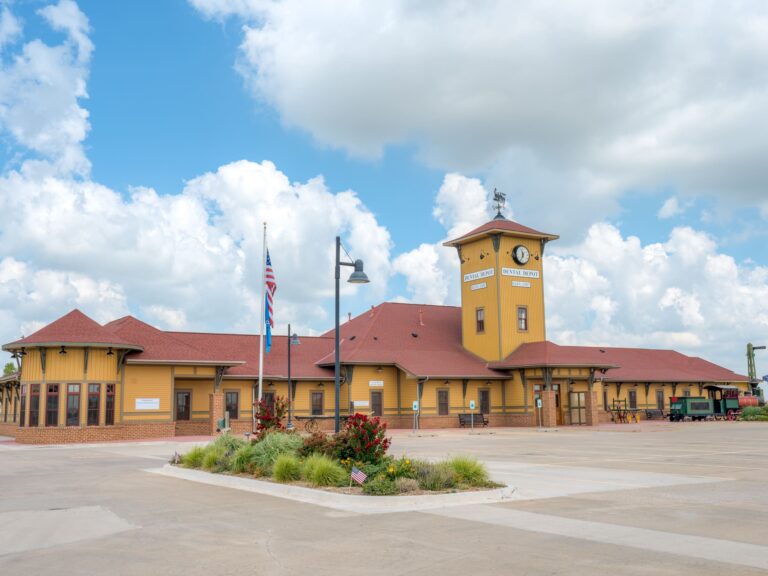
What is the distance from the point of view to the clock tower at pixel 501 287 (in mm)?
47938

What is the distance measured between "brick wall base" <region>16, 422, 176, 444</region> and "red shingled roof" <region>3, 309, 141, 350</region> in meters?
3.83

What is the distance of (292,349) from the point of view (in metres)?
47.1

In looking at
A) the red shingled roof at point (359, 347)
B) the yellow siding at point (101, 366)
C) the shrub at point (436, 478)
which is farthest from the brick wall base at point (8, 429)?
the shrub at point (436, 478)

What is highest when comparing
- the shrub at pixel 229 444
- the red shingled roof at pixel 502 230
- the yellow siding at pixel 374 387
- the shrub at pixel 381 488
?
the red shingled roof at pixel 502 230

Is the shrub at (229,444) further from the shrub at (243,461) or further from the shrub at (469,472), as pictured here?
the shrub at (469,472)

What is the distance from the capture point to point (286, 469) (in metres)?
16.1

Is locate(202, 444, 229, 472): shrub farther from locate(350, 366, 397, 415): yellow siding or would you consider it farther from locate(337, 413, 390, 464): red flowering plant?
locate(350, 366, 397, 415): yellow siding

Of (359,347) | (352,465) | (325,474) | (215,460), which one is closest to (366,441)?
(352,465)

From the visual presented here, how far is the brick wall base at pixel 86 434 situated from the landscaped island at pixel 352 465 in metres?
18.8

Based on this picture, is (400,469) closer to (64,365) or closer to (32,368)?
(64,365)

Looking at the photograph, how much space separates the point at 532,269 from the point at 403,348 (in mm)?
9882

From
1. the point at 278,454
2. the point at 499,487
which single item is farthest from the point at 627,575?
the point at 278,454

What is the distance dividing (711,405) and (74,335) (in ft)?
143

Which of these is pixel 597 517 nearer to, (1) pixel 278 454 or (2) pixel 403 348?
(1) pixel 278 454
